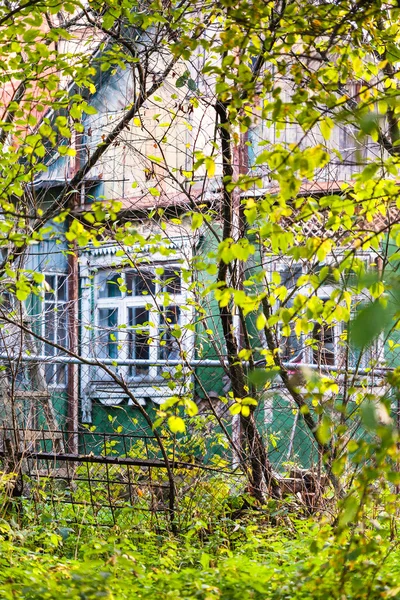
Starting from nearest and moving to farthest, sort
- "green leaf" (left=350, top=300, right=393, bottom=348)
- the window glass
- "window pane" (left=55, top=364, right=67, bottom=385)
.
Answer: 1. "green leaf" (left=350, top=300, right=393, bottom=348)
2. the window glass
3. "window pane" (left=55, top=364, right=67, bottom=385)

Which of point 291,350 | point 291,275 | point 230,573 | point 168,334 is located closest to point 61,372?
point 168,334

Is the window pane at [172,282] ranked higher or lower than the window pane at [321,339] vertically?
higher

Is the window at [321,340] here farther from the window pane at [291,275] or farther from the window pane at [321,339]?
the window pane at [291,275]

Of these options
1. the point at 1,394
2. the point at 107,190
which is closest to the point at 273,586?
the point at 1,394

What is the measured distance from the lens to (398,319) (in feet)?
7.97

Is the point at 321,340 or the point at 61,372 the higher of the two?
the point at 321,340

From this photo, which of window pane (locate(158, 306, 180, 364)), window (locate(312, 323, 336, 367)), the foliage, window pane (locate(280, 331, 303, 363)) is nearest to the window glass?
window pane (locate(158, 306, 180, 364))

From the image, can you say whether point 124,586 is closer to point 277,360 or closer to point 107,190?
point 277,360

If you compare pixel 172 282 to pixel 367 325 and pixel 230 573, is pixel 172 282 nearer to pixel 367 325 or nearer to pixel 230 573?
pixel 230 573

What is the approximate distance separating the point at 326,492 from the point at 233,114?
2.14 meters

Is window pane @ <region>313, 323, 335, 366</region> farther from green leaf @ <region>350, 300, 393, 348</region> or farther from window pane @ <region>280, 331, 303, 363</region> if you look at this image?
green leaf @ <region>350, 300, 393, 348</region>

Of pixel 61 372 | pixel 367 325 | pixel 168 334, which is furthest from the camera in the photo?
pixel 61 372

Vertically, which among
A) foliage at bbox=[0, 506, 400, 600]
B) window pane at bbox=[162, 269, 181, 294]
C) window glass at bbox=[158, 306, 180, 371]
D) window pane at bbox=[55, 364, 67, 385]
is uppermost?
window pane at bbox=[162, 269, 181, 294]

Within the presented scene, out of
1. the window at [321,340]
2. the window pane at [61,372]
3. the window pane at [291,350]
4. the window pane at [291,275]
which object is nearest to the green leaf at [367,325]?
the window pane at [291,275]
